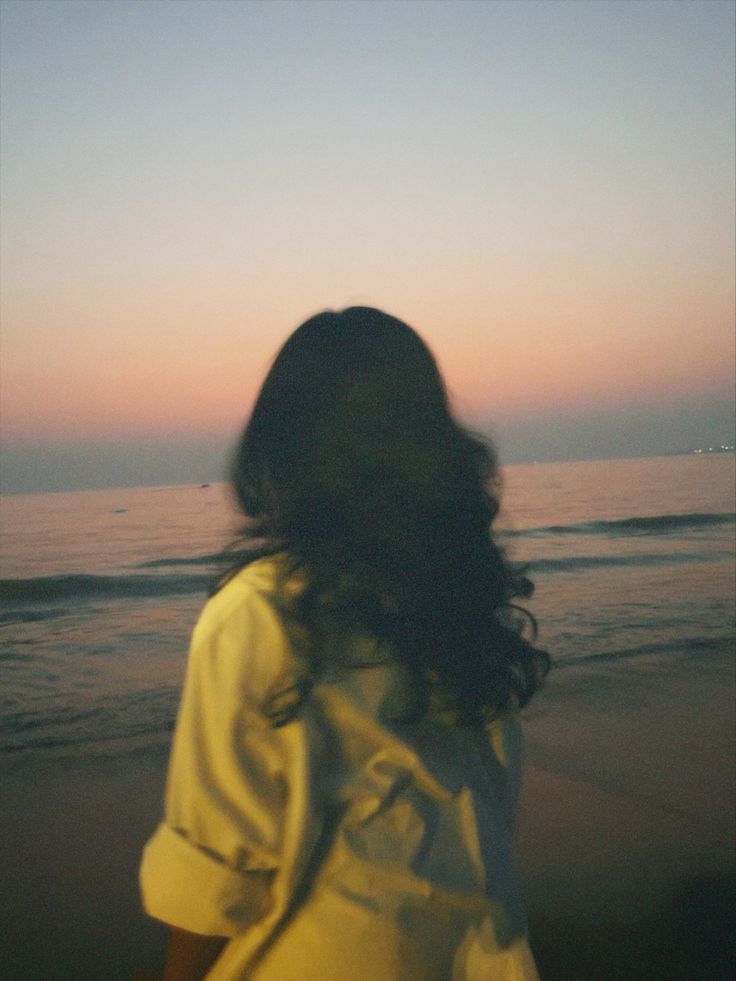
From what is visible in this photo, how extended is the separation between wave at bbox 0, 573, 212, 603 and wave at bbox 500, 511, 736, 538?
1079cm

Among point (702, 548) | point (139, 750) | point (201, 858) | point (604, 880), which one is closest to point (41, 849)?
point (139, 750)

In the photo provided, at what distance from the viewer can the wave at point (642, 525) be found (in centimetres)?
2317

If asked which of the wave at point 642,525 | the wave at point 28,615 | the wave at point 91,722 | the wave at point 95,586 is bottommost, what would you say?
the wave at point 642,525

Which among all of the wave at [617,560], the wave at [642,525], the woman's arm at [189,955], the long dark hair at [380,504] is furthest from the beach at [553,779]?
the wave at [642,525]

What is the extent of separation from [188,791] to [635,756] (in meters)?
4.90

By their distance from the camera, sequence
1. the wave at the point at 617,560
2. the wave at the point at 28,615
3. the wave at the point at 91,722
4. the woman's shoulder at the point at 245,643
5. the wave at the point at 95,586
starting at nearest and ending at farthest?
the woman's shoulder at the point at 245,643, the wave at the point at 91,722, the wave at the point at 28,615, the wave at the point at 95,586, the wave at the point at 617,560

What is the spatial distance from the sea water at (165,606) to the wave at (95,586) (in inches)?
1.7

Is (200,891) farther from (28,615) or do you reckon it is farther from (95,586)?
(95,586)

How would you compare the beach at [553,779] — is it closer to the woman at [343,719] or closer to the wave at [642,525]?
the woman at [343,719]

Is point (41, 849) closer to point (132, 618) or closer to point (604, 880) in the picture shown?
point (604, 880)

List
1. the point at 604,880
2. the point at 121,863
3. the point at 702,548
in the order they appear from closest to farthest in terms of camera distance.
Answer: the point at 604,880 < the point at 121,863 < the point at 702,548

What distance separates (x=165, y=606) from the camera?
13.1m

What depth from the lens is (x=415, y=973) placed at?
47.5 inches

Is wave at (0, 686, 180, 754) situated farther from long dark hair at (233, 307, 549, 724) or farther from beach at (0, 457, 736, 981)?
long dark hair at (233, 307, 549, 724)
